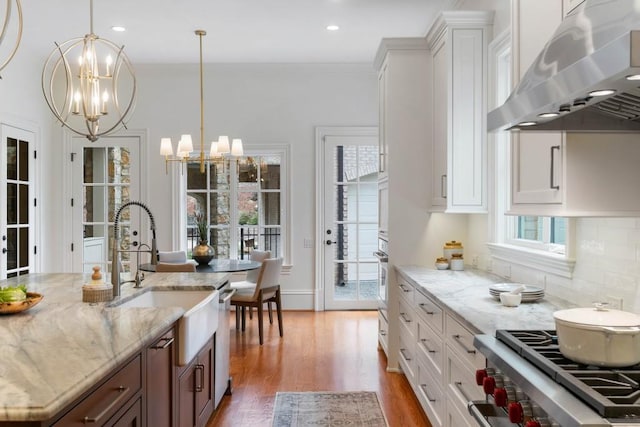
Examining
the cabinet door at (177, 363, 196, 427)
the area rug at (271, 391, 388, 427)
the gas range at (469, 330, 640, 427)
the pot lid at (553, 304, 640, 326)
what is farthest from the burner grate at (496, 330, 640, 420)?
the area rug at (271, 391, 388, 427)

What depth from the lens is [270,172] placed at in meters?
6.68

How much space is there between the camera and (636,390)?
131cm

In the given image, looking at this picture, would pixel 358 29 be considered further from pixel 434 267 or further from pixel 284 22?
pixel 434 267

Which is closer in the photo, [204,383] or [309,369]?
[204,383]

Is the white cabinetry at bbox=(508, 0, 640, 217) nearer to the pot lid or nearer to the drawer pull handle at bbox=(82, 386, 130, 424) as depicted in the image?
the pot lid

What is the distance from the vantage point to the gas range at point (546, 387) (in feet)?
3.99

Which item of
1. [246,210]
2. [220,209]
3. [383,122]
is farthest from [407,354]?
[220,209]

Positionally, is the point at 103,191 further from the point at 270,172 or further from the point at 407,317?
the point at 407,317

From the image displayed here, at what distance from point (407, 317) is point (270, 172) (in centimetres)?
337

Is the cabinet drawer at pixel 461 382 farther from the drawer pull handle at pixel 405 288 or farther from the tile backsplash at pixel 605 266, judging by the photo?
the drawer pull handle at pixel 405 288

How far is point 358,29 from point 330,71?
4.27 ft

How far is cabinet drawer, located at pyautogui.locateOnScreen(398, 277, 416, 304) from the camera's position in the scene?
3.62 metres

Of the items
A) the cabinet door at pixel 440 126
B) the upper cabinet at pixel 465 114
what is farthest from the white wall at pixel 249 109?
the upper cabinet at pixel 465 114

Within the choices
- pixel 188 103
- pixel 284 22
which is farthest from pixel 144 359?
pixel 188 103
